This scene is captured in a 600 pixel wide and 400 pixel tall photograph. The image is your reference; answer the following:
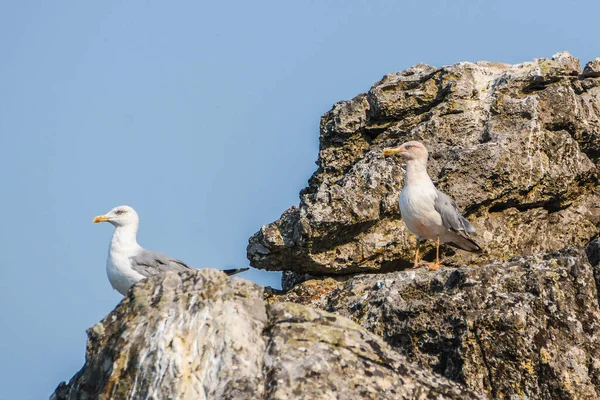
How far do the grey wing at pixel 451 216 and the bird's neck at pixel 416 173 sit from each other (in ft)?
1.13

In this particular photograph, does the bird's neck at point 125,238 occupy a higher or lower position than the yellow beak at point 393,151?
lower

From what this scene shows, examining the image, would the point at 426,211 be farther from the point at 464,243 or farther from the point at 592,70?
the point at 592,70

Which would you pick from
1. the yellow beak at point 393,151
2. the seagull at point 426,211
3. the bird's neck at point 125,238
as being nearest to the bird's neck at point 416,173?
the seagull at point 426,211

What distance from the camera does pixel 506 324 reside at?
9.87m

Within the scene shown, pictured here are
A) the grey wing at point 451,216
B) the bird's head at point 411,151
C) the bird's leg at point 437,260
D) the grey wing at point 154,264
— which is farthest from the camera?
the bird's head at point 411,151

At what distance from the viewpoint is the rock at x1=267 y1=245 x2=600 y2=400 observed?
9609mm

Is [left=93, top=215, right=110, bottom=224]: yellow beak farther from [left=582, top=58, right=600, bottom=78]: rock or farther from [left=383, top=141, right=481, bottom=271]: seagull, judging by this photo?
[left=582, top=58, right=600, bottom=78]: rock

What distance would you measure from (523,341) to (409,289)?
173 cm

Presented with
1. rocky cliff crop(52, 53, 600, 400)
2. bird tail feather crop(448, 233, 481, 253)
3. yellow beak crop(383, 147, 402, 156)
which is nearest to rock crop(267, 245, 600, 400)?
rocky cliff crop(52, 53, 600, 400)

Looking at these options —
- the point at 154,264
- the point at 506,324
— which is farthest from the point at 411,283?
the point at 154,264

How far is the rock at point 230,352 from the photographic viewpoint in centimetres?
779

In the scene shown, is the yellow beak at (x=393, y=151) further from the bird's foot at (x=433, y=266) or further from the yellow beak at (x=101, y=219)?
the yellow beak at (x=101, y=219)

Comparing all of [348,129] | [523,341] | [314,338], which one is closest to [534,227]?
[348,129]

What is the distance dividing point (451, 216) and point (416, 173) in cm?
97
